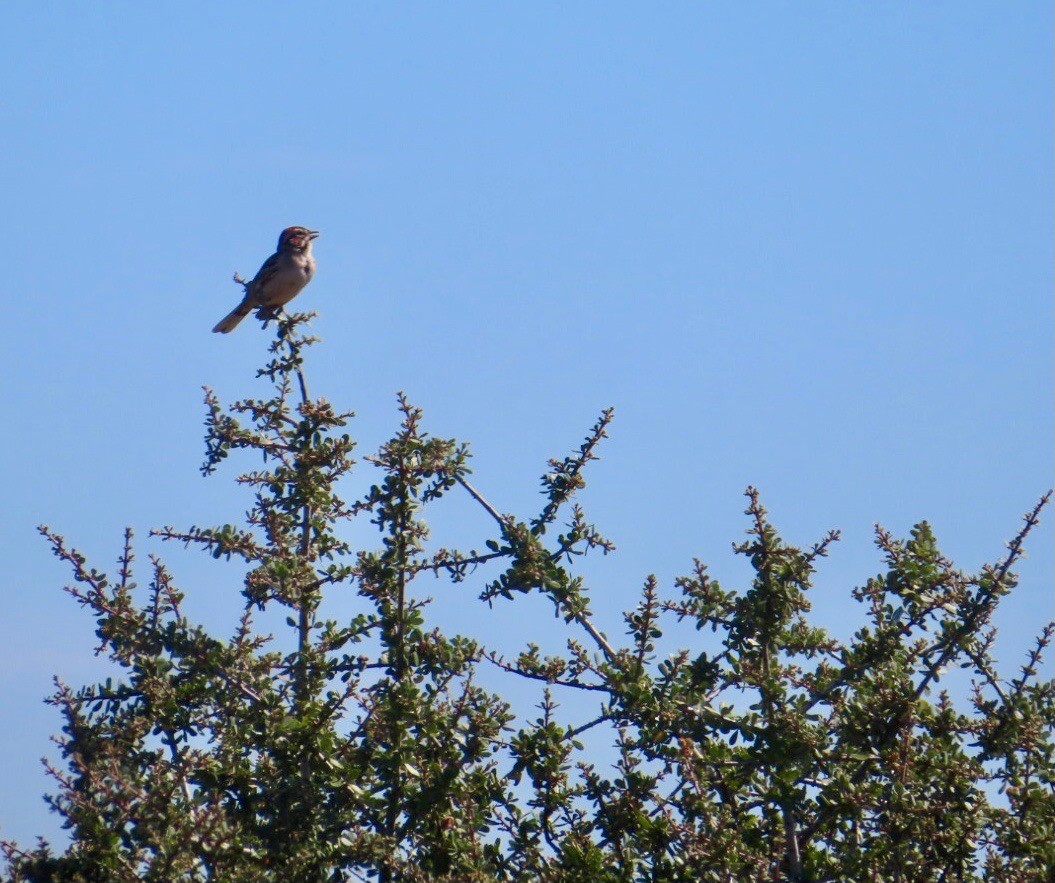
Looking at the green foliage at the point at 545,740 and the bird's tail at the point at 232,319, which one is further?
the bird's tail at the point at 232,319

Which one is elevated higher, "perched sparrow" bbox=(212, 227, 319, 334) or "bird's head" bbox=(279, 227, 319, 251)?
"bird's head" bbox=(279, 227, 319, 251)

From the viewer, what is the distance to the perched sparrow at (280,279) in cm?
994

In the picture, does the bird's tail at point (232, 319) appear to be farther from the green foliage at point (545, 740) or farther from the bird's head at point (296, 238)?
the green foliage at point (545, 740)

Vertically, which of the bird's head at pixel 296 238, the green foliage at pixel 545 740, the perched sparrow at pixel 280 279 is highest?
the bird's head at pixel 296 238

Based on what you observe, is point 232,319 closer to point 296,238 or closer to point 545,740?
point 296,238

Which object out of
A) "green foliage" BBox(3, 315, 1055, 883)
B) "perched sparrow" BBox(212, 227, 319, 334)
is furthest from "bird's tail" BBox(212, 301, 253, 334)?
"green foliage" BBox(3, 315, 1055, 883)

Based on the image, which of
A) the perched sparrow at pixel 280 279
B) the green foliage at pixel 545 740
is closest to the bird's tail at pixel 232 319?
the perched sparrow at pixel 280 279

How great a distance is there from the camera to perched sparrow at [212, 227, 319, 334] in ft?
32.6

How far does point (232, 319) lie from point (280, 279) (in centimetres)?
68

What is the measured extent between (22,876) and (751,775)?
7.93ft

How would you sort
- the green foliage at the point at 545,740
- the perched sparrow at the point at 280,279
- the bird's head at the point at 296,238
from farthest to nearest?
the bird's head at the point at 296,238 → the perched sparrow at the point at 280,279 → the green foliage at the point at 545,740

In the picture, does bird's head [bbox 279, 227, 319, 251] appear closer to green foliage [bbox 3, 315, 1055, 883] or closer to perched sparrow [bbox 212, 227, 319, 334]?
perched sparrow [bbox 212, 227, 319, 334]

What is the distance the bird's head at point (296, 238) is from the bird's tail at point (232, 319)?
0.51 metres

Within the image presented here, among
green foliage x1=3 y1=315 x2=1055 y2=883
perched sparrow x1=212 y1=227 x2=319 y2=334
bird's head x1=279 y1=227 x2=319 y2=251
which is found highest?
bird's head x1=279 y1=227 x2=319 y2=251
